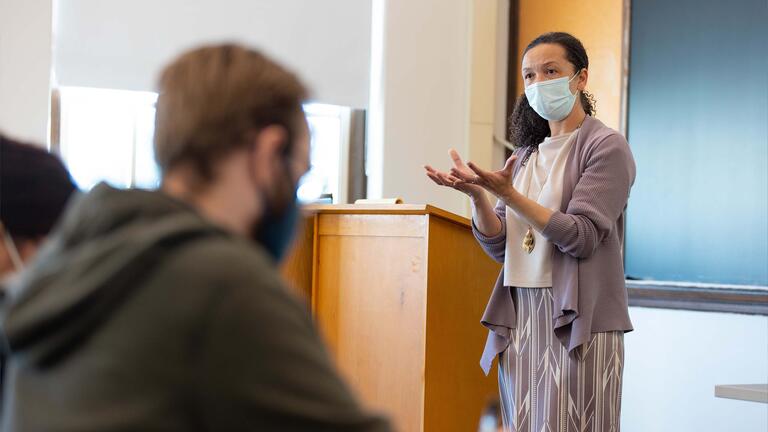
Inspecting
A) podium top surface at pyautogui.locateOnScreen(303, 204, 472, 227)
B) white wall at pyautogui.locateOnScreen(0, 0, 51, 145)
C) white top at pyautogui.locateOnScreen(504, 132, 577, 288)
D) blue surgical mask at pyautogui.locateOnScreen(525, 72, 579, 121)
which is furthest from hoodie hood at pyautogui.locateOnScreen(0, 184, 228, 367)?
white wall at pyautogui.locateOnScreen(0, 0, 51, 145)

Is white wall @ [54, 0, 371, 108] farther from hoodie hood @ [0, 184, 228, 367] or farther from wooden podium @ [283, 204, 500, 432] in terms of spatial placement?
hoodie hood @ [0, 184, 228, 367]

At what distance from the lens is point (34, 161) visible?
1.46m

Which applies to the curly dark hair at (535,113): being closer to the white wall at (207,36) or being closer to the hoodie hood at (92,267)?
the hoodie hood at (92,267)

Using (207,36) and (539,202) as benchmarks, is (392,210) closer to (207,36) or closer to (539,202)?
(539,202)

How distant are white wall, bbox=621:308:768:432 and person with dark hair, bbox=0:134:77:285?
3282 millimetres

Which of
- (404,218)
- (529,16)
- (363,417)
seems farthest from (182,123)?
(529,16)

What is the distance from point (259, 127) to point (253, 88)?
0.13ft

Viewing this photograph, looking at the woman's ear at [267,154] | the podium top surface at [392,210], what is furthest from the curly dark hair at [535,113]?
the woman's ear at [267,154]

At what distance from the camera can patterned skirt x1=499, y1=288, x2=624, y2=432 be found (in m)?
2.45

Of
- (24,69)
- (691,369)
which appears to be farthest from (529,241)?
(24,69)

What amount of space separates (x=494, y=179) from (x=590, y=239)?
28 cm

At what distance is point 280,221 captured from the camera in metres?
0.96

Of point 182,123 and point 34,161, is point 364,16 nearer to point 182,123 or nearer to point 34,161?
point 34,161

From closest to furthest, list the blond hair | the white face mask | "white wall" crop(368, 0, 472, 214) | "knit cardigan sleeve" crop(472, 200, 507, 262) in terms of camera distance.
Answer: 1. the blond hair
2. the white face mask
3. "knit cardigan sleeve" crop(472, 200, 507, 262)
4. "white wall" crop(368, 0, 472, 214)
